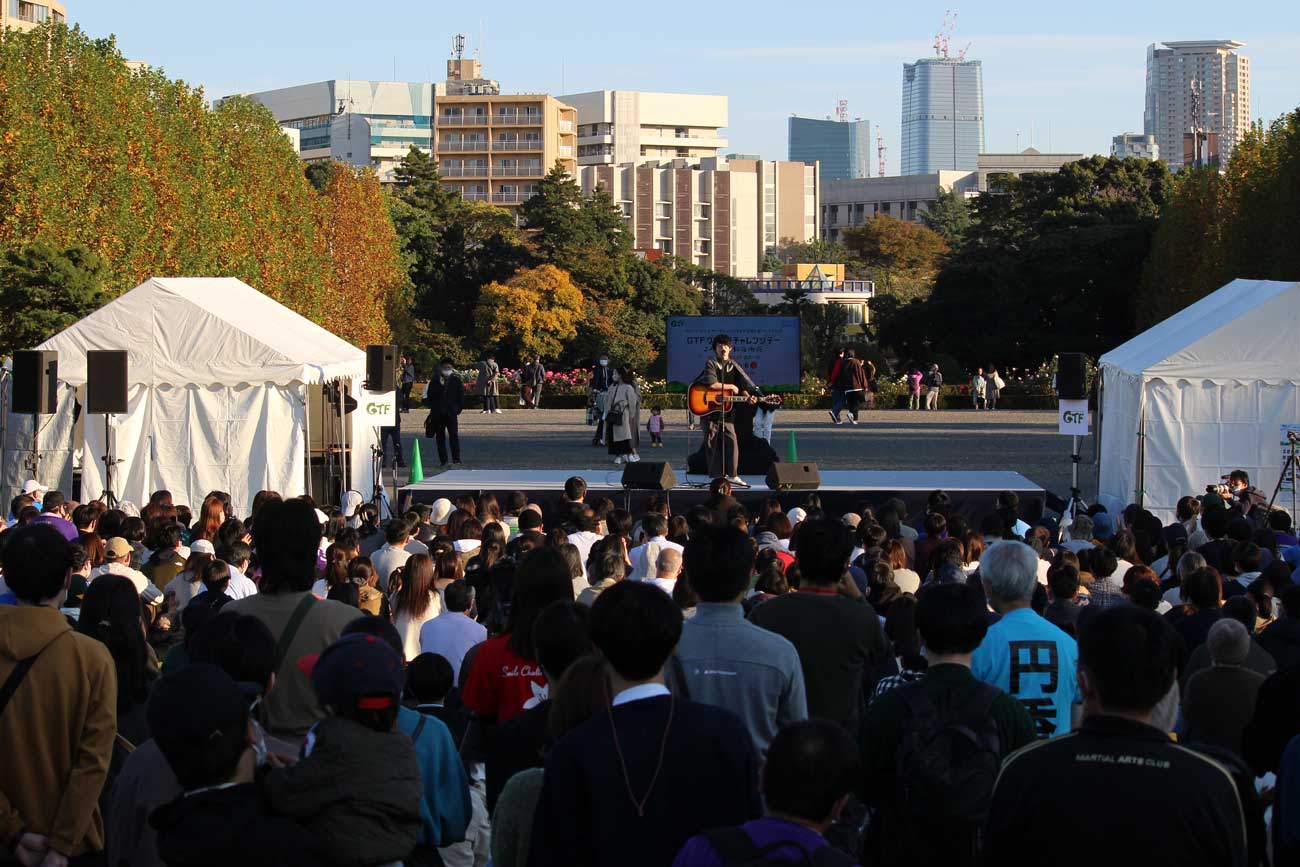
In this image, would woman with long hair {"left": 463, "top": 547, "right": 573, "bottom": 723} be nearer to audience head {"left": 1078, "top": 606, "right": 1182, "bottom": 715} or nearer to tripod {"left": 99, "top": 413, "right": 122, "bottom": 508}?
audience head {"left": 1078, "top": 606, "right": 1182, "bottom": 715}

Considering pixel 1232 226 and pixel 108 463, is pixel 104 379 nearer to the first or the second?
pixel 108 463

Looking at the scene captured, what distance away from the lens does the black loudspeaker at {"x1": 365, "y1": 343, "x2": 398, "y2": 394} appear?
19.1 m

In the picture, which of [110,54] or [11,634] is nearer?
Result: [11,634]

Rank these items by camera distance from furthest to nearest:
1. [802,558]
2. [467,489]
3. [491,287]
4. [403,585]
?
[491,287], [467,489], [403,585], [802,558]

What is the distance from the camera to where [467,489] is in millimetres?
17781

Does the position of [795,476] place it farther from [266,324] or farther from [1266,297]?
[266,324]

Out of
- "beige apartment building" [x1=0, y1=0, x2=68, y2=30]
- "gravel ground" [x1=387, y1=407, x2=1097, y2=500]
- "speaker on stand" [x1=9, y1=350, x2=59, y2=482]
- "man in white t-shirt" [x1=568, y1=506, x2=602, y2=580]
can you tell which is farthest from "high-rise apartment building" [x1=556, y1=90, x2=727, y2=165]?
"man in white t-shirt" [x1=568, y1=506, x2=602, y2=580]

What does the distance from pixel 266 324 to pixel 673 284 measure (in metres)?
45.0

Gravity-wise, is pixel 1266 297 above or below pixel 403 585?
above

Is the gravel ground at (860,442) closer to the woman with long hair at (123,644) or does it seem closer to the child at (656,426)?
the child at (656,426)

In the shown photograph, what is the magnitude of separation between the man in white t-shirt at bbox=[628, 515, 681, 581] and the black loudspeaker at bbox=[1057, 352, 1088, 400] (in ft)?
24.1

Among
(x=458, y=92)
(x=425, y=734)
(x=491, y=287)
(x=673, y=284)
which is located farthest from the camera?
(x=458, y=92)

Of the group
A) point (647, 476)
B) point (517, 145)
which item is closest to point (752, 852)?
point (647, 476)

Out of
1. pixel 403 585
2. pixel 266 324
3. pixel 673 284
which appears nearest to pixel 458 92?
pixel 673 284
